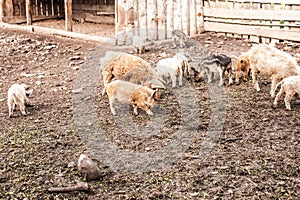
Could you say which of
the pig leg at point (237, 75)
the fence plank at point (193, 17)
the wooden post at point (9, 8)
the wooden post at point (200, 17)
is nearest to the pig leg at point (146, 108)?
the pig leg at point (237, 75)

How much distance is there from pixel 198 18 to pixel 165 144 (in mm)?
6882

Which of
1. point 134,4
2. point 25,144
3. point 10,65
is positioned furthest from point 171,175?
point 134,4

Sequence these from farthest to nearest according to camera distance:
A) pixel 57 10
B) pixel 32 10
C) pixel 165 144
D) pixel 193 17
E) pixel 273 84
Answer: pixel 57 10
pixel 32 10
pixel 193 17
pixel 273 84
pixel 165 144

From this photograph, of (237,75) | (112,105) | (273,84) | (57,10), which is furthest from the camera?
(57,10)

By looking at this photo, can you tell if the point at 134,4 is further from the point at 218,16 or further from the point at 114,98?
the point at 114,98

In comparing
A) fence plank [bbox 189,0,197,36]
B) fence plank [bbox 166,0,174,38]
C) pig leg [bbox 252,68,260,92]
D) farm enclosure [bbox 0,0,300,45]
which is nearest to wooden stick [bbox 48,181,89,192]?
pig leg [bbox 252,68,260,92]

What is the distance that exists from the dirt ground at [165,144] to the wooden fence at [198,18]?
3.03m

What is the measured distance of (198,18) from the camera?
11695 millimetres

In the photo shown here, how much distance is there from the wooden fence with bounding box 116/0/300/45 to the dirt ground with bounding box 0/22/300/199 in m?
3.03

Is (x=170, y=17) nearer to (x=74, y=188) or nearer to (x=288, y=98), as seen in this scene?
(x=288, y=98)

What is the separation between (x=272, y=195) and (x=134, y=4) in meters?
7.83

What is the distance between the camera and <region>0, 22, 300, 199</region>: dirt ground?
14.3 ft

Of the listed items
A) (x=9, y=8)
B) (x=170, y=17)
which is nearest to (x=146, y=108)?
(x=170, y=17)

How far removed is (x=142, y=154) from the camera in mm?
5137
